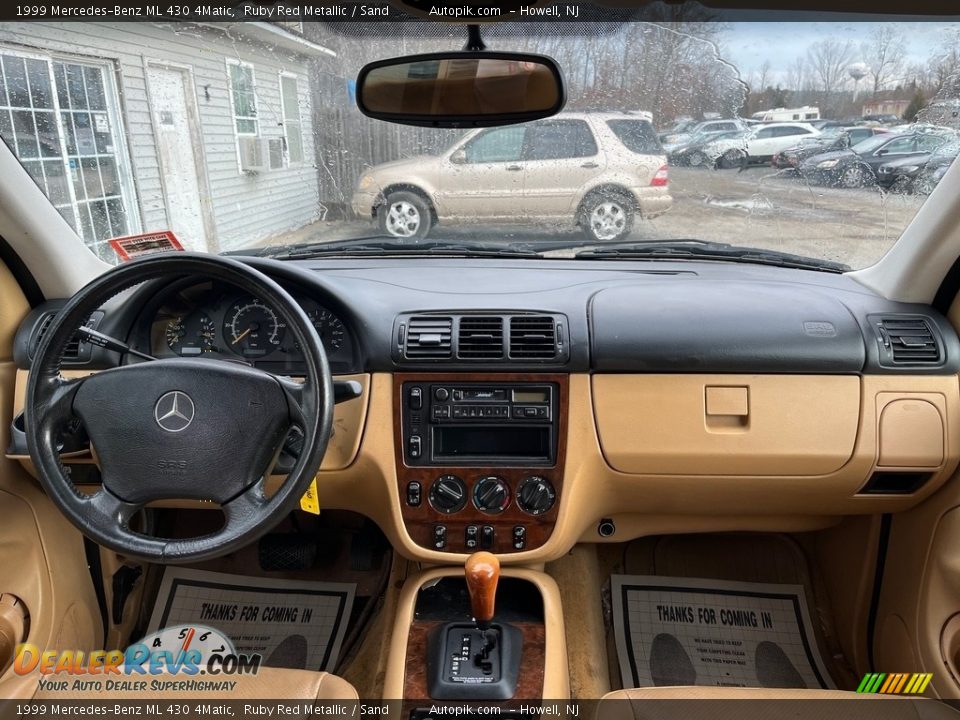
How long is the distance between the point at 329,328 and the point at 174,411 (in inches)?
23.9

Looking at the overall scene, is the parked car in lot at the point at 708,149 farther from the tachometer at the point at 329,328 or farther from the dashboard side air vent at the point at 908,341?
the tachometer at the point at 329,328

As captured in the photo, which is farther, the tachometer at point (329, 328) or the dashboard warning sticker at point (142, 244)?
the dashboard warning sticker at point (142, 244)

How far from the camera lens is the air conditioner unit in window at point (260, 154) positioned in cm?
259

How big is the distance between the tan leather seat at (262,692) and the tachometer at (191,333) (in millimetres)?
913

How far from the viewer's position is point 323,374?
A: 5.06 feet

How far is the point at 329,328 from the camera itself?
207cm

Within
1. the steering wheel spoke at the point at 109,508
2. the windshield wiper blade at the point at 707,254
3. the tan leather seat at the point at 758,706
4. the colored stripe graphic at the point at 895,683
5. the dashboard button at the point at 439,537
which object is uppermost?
the windshield wiper blade at the point at 707,254

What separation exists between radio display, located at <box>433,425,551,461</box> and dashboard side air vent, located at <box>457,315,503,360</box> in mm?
225

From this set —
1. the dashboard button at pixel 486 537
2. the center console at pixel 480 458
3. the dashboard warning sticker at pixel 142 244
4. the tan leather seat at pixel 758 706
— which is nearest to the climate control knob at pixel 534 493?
the center console at pixel 480 458

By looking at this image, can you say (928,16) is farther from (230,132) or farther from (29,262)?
(29,262)

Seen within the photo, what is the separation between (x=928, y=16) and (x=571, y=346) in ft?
4.29

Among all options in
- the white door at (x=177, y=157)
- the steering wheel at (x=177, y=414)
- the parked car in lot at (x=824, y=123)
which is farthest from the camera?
the white door at (x=177, y=157)

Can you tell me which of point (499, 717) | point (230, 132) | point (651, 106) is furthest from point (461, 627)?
point (230, 132)

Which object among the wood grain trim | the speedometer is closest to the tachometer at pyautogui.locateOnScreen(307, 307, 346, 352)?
the speedometer
